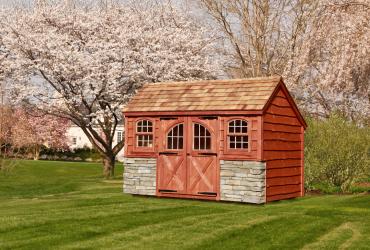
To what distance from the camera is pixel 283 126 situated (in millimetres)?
18859

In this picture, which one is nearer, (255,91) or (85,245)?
(85,245)

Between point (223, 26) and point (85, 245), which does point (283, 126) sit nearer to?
point (85, 245)

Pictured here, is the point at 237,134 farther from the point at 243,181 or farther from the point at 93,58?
the point at 93,58

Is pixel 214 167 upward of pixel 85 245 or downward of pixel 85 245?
upward

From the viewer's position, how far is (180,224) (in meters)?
13.0

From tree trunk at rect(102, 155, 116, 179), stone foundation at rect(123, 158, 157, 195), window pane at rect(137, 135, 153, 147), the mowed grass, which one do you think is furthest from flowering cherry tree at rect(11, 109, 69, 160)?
the mowed grass

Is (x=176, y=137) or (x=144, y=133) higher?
(x=144, y=133)

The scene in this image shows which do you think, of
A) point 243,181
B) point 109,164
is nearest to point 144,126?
point 243,181

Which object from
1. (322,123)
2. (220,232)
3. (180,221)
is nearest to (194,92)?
(322,123)

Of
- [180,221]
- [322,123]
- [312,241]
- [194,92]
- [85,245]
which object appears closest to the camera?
[85,245]

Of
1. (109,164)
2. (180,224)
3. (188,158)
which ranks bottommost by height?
(180,224)

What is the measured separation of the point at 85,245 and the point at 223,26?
23.2 metres

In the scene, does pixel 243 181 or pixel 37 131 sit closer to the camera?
pixel 243 181

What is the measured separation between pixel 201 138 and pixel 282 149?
2482 millimetres
